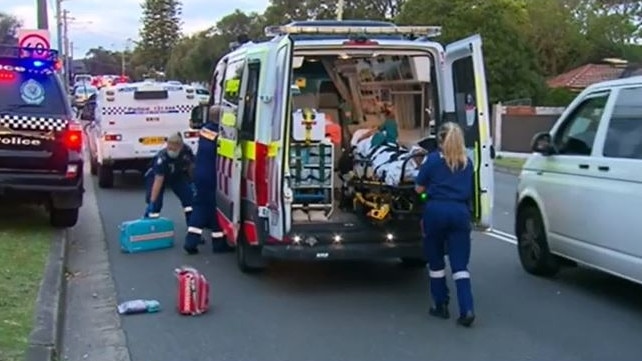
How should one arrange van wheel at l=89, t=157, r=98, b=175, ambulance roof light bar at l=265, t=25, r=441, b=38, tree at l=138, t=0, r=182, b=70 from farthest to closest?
tree at l=138, t=0, r=182, b=70, van wheel at l=89, t=157, r=98, b=175, ambulance roof light bar at l=265, t=25, r=441, b=38

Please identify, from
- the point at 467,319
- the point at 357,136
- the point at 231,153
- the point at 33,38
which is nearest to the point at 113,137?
the point at 33,38

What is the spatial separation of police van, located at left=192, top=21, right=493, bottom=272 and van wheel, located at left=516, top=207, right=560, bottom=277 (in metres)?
1.03

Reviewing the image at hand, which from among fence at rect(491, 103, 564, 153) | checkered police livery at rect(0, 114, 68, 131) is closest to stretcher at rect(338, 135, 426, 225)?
checkered police livery at rect(0, 114, 68, 131)

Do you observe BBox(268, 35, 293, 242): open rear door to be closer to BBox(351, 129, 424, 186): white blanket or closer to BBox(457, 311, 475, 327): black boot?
BBox(351, 129, 424, 186): white blanket

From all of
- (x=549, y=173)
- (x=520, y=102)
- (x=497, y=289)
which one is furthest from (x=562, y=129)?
(x=520, y=102)

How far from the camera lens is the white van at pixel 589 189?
305 inches

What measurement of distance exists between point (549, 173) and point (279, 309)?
297 cm

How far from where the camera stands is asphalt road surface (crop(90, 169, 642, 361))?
6.87 metres

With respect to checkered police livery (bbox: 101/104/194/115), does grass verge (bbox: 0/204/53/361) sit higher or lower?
lower

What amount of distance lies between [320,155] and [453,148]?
1887 mm

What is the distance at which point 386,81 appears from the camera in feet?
36.6

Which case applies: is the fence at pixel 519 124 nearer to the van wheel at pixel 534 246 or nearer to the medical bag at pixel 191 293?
the van wheel at pixel 534 246

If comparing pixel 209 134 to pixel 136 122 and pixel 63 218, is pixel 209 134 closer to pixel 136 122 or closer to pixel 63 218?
pixel 63 218

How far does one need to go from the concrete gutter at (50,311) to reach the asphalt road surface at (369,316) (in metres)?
0.54
